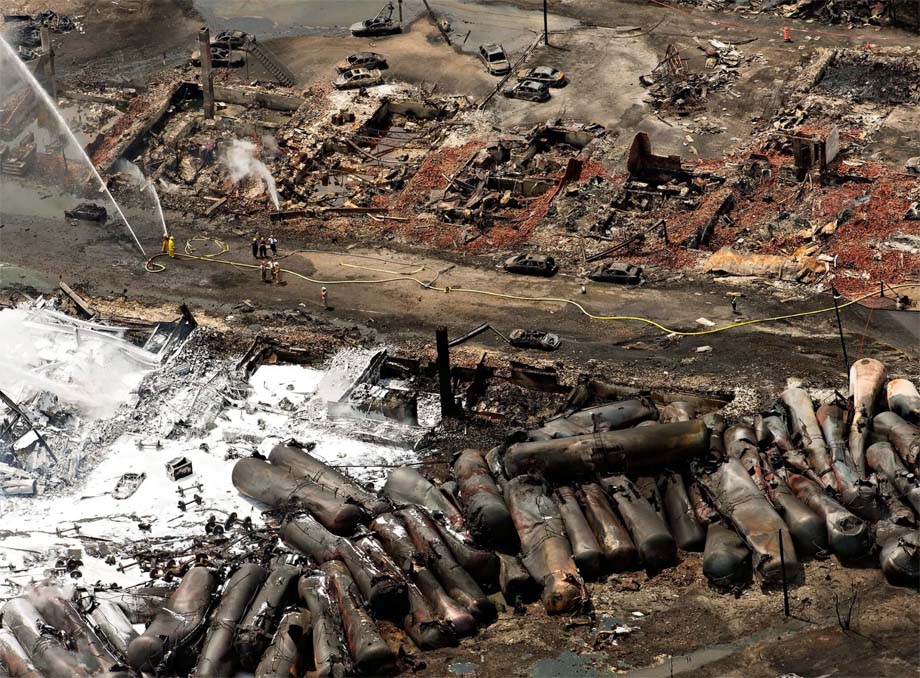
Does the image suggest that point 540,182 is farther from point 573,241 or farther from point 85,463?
point 85,463

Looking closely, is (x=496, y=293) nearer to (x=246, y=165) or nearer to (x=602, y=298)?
(x=602, y=298)

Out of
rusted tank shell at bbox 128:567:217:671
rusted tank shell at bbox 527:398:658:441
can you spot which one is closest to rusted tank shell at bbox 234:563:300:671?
rusted tank shell at bbox 128:567:217:671

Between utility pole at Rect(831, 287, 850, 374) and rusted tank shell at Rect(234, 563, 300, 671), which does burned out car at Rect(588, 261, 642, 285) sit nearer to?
utility pole at Rect(831, 287, 850, 374)

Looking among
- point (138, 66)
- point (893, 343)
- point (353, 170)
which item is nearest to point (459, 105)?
point (353, 170)

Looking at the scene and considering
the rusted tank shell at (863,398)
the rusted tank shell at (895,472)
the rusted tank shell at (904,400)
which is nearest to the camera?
the rusted tank shell at (895,472)

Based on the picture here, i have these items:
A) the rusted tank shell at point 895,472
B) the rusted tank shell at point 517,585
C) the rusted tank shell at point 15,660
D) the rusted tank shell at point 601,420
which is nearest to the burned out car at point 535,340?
the rusted tank shell at point 601,420

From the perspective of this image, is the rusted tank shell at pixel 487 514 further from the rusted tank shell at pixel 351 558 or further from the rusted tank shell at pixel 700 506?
the rusted tank shell at pixel 700 506

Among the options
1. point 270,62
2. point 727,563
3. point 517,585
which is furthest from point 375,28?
point 727,563
